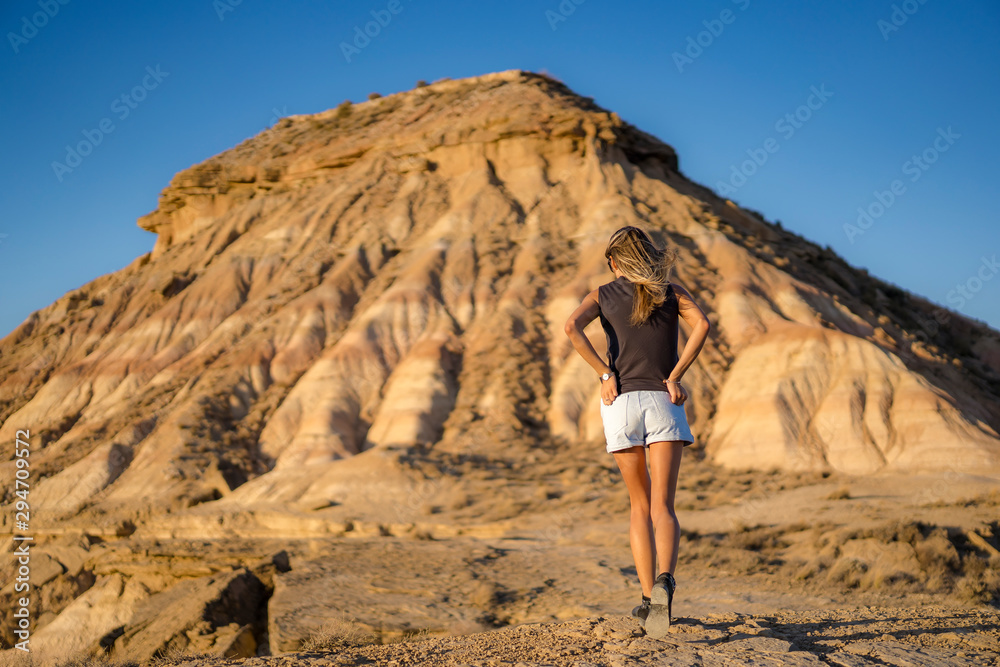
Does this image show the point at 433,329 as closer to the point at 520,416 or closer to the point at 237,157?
the point at 520,416

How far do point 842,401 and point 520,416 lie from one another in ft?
22.2

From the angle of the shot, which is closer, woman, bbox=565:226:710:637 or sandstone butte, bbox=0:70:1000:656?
woman, bbox=565:226:710:637

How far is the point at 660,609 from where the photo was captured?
3646 mm

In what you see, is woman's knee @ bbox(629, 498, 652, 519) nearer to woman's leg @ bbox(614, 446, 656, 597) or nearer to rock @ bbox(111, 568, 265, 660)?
woman's leg @ bbox(614, 446, 656, 597)

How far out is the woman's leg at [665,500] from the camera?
380cm

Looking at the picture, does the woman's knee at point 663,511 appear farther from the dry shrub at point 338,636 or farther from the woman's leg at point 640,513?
the dry shrub at point 338,636

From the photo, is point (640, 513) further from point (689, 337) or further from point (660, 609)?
point (689, 337)

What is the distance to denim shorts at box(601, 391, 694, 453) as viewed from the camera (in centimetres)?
385

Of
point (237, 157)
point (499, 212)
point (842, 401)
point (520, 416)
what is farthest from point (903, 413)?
point (237, 157)

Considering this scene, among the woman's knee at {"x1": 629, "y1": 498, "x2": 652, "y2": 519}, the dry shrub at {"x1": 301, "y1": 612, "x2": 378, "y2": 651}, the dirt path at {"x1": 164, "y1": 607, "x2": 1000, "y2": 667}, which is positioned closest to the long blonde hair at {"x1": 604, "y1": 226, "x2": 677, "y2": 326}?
the woman's knee at {"x1": 629, "y1": 498, "x2": 652, "y2": 519}

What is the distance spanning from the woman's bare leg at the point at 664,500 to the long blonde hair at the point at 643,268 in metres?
0.68

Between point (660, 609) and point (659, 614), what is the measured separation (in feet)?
0.08

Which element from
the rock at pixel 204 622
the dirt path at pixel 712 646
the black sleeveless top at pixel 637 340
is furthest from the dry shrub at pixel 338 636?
the black sleeveless top at pixel 637 340

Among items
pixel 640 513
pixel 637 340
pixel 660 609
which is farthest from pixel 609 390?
pixel 660 609
